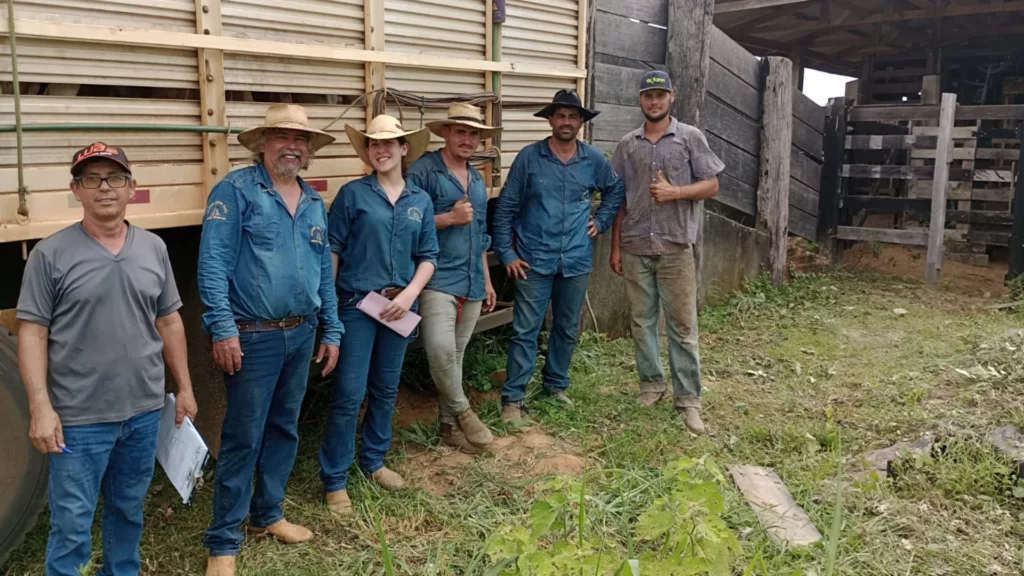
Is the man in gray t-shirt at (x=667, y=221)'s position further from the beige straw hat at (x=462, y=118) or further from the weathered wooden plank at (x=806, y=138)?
the weathered wooden plank at (x=806, y=138)

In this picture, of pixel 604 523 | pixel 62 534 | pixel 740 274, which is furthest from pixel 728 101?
pixel 62 534

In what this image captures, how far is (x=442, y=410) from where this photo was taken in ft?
16.0

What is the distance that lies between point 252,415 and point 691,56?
16.7 feet

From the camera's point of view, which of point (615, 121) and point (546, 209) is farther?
point (615, 121)

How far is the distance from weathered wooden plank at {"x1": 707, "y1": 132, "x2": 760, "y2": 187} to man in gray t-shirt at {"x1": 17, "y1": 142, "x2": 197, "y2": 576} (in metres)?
5.68

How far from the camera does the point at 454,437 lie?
4.87 m

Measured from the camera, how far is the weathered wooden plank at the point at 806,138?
30.3 ft

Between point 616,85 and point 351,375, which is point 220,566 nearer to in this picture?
point 351,375

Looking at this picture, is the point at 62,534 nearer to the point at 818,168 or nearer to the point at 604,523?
the point at 604,523

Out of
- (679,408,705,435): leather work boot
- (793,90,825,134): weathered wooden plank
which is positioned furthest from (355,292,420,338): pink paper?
(793,90,825,134): weathered wooden plank

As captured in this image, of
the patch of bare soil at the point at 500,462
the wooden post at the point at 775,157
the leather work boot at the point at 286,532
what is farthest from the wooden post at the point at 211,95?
the wooden post at the point at 775,157

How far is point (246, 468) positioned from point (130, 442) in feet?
1.92

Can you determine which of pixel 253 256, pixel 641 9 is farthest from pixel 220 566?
pixel 641 9

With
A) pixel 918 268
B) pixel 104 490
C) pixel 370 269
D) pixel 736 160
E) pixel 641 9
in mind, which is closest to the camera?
pixel 104 490
